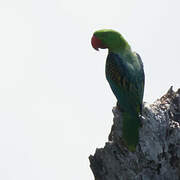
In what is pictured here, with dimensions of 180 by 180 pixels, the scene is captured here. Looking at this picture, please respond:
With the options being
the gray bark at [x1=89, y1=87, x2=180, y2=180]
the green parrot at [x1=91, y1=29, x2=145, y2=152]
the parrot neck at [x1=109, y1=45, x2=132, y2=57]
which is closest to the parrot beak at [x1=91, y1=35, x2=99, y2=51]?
the green parrot at [x1=91, y1=29, x2=145, y2=152]

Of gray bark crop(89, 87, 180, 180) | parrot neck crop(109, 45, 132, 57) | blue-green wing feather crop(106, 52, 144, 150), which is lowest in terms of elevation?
gray bark crop(89, 87, 180, 180)

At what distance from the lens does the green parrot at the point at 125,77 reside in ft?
44.4

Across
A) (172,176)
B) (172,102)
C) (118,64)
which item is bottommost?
(172,176)

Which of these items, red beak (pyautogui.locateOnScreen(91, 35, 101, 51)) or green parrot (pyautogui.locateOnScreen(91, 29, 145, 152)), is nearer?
green parrot (pyautogui.locateOnScreen(91, 29, 145, 152))

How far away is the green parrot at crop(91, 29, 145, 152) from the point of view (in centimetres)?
1353

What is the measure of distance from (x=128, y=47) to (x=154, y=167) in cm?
355

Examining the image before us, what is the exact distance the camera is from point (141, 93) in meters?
14.3

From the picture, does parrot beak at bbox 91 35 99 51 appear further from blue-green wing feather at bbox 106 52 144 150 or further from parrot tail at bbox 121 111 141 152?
parrot tail at bbox 121 111 141 152

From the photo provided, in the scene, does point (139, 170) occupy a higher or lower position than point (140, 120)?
lower

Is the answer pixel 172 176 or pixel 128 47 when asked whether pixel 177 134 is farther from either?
pixel 128 47

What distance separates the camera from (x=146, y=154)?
43.6 feet

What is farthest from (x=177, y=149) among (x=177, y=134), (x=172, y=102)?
(x=172, y=102)

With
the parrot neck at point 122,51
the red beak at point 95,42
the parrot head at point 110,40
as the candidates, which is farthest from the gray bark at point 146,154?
the red beak at point 95,42

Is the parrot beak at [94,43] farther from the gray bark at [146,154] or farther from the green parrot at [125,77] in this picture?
the gray bark at [146,154]
